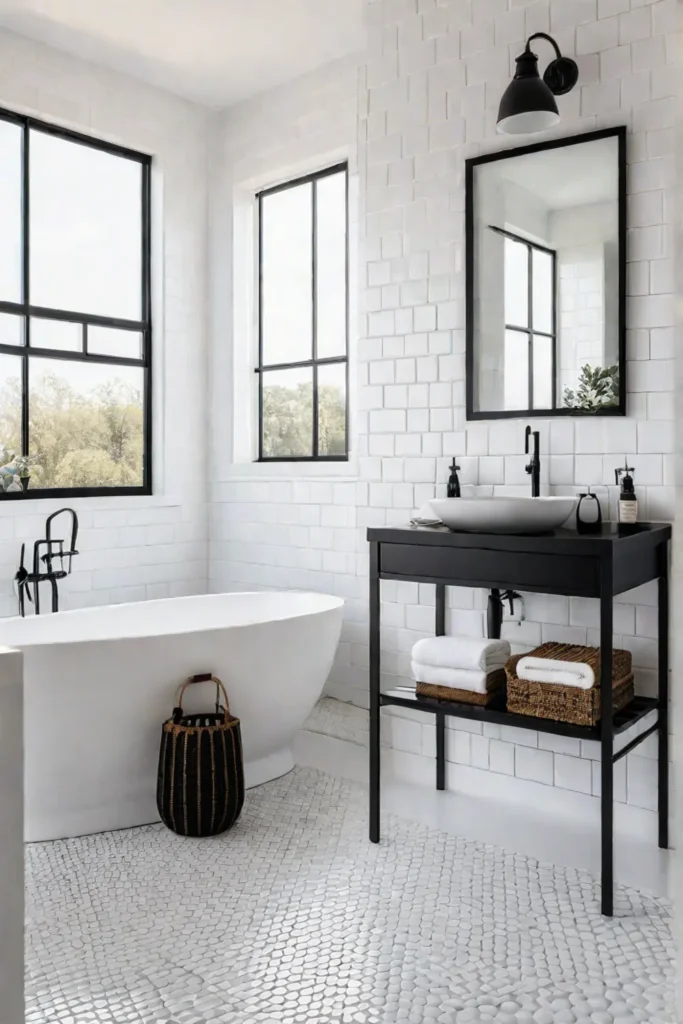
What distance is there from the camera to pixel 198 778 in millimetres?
2752

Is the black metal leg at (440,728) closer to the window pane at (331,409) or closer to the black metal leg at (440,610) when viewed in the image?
the black metal leg at (440,610)

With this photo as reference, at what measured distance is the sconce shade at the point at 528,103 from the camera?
2.66 m

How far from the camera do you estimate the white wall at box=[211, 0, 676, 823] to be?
278 centimetres

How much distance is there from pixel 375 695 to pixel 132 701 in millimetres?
821

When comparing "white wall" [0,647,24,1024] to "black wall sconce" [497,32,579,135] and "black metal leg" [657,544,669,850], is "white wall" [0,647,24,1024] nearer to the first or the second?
"black metal leg" [657,544,669,850]

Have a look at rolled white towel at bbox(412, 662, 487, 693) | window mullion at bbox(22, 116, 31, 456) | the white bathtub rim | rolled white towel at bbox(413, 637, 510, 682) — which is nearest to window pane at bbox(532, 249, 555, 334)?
rolled white towel at bbox(413, 637, 510, 682)

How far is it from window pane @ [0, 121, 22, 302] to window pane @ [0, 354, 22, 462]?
302mm

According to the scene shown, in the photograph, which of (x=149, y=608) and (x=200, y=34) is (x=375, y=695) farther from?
(x=200, y=34)

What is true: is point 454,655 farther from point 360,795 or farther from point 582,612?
point 360,795

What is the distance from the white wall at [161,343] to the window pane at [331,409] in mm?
750

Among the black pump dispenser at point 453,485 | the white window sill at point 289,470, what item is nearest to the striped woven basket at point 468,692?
the black pump dispenser at point 453,485

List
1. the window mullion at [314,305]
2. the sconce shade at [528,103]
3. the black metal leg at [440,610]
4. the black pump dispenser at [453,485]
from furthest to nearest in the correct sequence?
the window mullion at [314,305] → the black metal leg at [440,610] → the black pump dispenser at [453,485] → the sconce shade at [528,103]

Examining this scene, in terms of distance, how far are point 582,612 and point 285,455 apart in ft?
6.81

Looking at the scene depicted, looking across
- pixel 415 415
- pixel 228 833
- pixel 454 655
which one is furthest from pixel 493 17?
pixel 228 833
